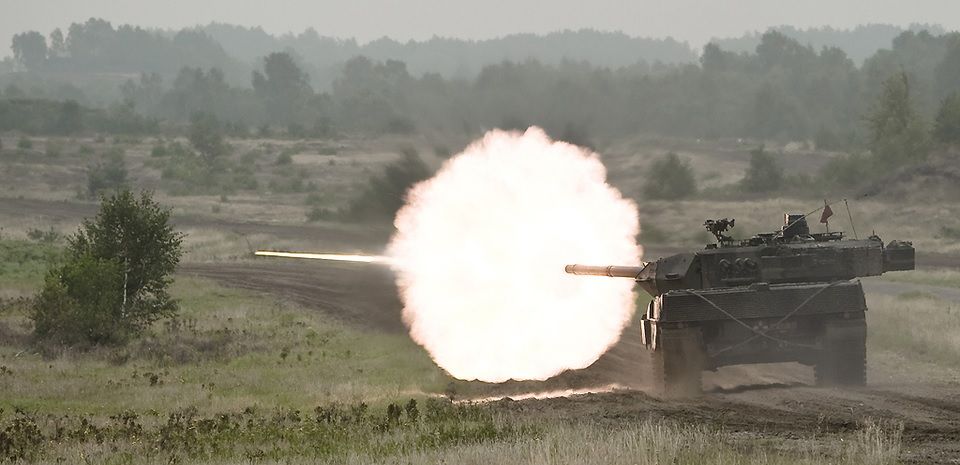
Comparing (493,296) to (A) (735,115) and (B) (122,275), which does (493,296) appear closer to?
(B) (122,275)

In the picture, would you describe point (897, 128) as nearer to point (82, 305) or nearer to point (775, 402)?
point (82, 305)

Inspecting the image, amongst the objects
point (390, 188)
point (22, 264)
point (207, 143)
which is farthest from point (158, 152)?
point (390, 188)

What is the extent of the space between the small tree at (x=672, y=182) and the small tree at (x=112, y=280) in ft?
107

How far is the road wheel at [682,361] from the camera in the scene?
79.5 ft

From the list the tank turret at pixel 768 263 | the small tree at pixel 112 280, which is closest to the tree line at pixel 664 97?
the small tree at pixel 112 280

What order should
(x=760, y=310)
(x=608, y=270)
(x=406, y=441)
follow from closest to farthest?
1. (x=406, y=441)
2. (x=760, y=310)
3. (x=608, y=270)

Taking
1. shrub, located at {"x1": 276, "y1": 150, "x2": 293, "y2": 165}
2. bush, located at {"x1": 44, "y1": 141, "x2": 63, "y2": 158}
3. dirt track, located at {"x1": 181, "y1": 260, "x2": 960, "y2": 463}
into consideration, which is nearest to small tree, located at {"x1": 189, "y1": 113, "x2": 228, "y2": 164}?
shrub, located at {"x1": 276, "y1": 150, "x2": 293, "y2": 165}

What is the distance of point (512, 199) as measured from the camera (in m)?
28.8

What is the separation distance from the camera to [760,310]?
24.4 meters

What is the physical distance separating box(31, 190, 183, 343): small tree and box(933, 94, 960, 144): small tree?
60.8 m

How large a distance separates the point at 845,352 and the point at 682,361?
2.90m

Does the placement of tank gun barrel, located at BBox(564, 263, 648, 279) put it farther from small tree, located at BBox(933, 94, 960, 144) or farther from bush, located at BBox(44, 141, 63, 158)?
bush, located at BBox(44, 141, 63, 158)

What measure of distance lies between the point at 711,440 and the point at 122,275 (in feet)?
Result: 70.4

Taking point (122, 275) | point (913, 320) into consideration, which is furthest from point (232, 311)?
point (913, 320)
